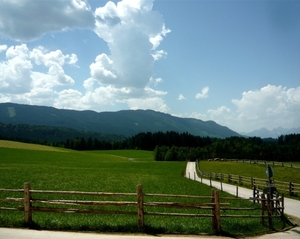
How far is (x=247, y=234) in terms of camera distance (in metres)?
12.8

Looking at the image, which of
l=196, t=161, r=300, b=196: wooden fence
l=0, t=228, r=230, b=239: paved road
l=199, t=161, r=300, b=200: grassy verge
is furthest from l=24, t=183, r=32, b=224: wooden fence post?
l=196, t=161, r=300, b=196: wooden fence

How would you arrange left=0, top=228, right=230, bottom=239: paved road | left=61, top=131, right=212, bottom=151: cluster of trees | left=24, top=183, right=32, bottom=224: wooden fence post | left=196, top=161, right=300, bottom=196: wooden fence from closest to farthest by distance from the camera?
left=0, top=228, right=230, bottom=239: paved road → left=24, top=183, right=32, bottom=224: wooden fence post → left=196, top=161, right=300, bottom=196: wooden fence → left=61, top=131, right=212, bottom=151: cluster of trees

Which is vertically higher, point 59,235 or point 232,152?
point 59,235

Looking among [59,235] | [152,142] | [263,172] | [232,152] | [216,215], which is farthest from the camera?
[152,142]

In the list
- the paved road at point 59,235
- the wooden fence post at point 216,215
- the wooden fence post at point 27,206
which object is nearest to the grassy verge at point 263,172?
the wooden fence post at point 216,215

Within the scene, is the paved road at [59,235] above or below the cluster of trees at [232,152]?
above

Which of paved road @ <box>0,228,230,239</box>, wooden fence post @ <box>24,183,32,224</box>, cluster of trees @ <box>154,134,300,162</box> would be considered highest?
wooden fence post @ <box>24,183,32,224</box>

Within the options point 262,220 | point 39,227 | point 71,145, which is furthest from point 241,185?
point 71,145

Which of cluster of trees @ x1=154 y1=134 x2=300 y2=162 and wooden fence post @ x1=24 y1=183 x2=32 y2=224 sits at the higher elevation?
wooden fence post @ x1=24 y1=183 x2=32 y2=224

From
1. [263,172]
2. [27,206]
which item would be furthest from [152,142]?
[27,206]

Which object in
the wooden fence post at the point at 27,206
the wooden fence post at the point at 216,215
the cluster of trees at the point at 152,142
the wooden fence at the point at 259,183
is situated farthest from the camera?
the cluster of trees at the point at 152,142

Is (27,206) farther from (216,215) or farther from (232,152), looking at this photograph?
(232,152)

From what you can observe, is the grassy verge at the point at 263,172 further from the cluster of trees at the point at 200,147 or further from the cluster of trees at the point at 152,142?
the cluster of trees at the point at 152,142

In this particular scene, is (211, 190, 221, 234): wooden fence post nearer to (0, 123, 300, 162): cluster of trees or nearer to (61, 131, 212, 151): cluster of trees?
(0, 123, 300, 162): cluster of trees
